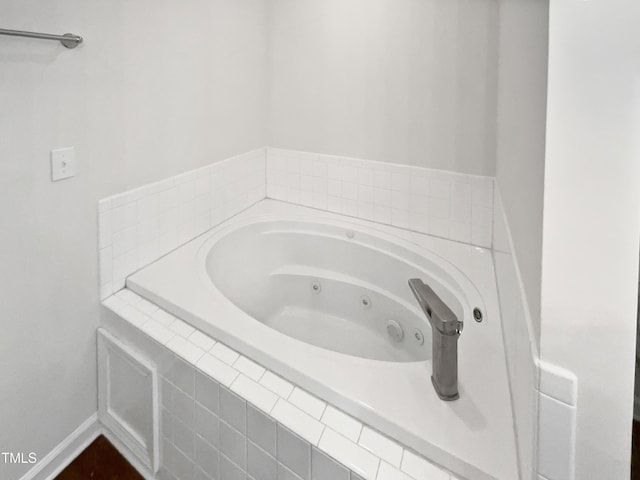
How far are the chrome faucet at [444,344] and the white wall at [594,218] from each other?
31cm

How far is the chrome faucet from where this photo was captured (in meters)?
0.93

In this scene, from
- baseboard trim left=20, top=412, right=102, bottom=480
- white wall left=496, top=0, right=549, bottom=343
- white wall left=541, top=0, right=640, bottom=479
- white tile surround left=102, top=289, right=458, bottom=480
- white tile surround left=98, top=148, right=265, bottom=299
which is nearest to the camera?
white wall left=541, top=0, right=640, bottom=479

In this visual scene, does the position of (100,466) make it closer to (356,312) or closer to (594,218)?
(356,312)

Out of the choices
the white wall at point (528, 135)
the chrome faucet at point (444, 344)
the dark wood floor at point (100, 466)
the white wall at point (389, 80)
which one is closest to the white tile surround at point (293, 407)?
the chrome faucet at point (444, 344)

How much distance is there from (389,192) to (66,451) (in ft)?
6.10

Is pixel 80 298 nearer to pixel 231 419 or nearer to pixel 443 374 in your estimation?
pixel 231 419

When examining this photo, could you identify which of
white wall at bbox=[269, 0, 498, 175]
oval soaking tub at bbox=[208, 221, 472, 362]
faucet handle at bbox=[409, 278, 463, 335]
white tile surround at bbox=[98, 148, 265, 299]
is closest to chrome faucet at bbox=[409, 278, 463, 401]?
faucet handle at bbox=[409, 278, 463, 335]

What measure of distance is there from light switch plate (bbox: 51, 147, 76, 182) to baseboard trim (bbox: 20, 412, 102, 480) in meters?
0.97

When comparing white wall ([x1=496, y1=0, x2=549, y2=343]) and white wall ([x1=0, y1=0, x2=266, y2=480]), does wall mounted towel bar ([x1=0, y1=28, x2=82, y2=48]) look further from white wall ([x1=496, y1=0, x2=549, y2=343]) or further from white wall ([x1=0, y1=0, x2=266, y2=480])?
white wall ([x1=496, y1=0, x2=549, y2=343])

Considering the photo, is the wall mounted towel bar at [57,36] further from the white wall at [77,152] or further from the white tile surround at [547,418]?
the white tile surround at [547,418]

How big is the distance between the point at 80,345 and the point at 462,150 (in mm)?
1892

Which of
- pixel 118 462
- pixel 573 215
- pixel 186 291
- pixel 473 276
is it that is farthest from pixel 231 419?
pixel 473 276

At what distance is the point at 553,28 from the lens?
580 mm

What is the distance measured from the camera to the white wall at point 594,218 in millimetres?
555
